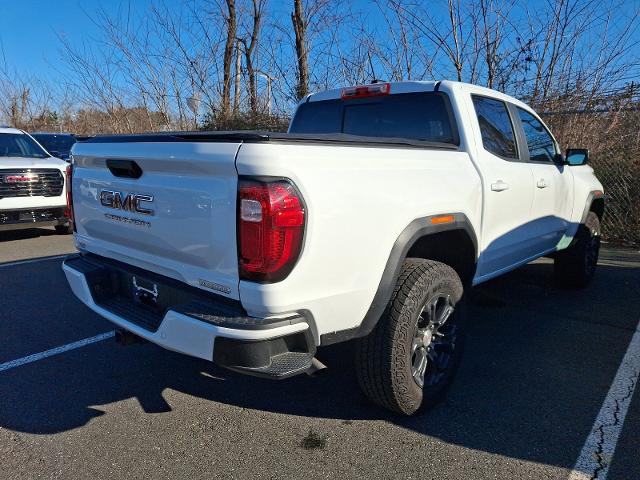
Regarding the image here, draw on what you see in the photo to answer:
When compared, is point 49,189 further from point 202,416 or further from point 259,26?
point 259,26

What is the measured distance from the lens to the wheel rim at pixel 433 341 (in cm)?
279

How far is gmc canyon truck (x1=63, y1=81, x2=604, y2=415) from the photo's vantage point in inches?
79.7

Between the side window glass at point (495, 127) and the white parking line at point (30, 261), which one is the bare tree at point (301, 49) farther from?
the side window glass at point (495, 127)

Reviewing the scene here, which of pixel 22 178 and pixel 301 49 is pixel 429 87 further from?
pixel 301 49

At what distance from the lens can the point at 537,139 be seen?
14.4 feet

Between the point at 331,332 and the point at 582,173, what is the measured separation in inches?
160

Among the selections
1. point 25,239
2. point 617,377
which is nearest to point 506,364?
point 617,377

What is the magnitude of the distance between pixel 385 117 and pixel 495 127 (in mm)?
837

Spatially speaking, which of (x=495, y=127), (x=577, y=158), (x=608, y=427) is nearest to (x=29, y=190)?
(x=495, y=127)

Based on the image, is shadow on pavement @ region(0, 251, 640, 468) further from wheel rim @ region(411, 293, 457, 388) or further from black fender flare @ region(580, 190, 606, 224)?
black fender flare @ region(580, 190, 606, 224)

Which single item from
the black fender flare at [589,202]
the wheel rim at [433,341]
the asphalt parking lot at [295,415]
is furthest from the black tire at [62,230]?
the black fender flare at [589,202]

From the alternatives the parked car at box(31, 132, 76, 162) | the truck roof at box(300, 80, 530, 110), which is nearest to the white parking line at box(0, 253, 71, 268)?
the truck roof at box(300, 80, 530, 110)

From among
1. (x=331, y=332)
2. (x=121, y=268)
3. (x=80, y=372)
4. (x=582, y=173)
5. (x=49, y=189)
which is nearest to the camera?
(x=331, y=332)

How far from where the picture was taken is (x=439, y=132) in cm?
343
